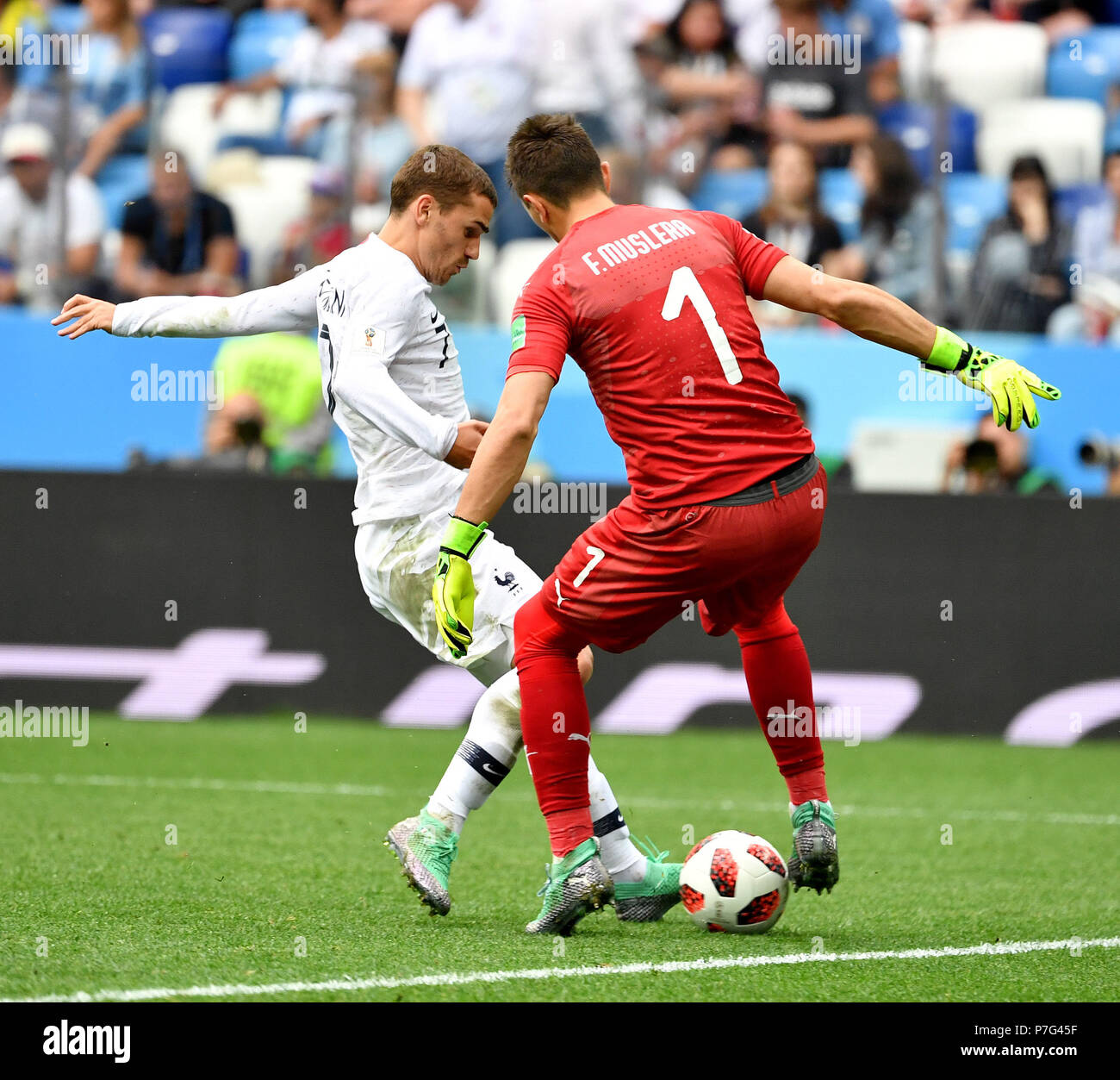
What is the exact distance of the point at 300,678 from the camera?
407 inches

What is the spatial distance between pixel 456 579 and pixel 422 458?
952 millimetres

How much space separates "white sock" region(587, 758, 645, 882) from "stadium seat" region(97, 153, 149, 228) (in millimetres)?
8064

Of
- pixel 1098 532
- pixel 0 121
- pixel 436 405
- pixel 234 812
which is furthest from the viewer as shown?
pixel 0 121

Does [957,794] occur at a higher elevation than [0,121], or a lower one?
lower

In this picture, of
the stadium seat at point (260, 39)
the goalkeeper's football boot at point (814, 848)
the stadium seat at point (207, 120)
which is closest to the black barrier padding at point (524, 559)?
the stadium seat at point (207, 120)

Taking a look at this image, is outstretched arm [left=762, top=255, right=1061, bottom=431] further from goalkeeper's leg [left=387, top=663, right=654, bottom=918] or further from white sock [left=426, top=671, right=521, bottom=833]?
white sock [left=426, top=671, right=521, bottom=833]

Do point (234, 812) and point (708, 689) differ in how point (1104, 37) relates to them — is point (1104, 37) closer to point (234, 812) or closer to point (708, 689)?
point (708, 689)

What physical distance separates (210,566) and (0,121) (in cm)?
418

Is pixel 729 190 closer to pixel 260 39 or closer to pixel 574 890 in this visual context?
pixel 260 39

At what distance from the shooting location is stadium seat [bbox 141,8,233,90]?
42.9ft

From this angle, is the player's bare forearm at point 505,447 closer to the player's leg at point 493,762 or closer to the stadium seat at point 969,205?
the player's leg at point 493,762

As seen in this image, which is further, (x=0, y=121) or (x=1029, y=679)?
(x=0, y=121)

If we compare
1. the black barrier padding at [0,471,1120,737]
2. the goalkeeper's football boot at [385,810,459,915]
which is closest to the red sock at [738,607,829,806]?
the goalkeeper's football boot at [385,810,459,915]
